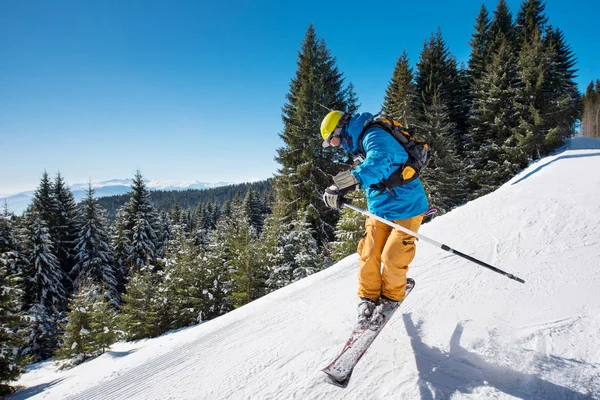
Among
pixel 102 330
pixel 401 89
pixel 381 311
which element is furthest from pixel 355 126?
pixel 401 89

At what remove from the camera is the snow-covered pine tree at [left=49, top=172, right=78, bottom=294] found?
96.2ft

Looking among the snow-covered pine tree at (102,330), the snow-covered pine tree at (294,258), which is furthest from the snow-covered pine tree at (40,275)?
the snow-covered pine tree at (294,258)

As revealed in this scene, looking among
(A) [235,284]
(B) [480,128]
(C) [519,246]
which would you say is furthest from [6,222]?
(B) [480,128]

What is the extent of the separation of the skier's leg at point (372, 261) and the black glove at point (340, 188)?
51 centimetres

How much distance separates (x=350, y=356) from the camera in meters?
2.58

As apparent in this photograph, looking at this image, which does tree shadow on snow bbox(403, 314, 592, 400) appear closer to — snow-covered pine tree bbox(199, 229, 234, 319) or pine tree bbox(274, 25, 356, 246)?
snow-covered pine tree bbox(199, 229, 234, 319)

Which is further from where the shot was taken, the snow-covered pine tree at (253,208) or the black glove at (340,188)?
the snow-covered pine tree at (253,208)

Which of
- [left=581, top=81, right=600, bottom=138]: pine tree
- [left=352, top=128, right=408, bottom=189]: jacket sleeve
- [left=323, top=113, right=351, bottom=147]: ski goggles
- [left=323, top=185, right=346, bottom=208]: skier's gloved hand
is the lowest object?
[left=323, top=185, right=346, bottom=208]: skier's gloved hand

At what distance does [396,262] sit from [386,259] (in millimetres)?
107

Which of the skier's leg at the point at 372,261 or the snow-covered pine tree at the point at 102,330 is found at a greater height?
the skier's leg at the point at 372,261

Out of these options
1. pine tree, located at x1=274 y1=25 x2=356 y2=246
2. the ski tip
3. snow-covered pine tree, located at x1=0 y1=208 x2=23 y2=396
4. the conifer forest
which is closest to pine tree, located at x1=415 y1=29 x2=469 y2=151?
the conifer forest

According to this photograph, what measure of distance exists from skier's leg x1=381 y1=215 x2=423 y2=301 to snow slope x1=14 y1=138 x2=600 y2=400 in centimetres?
53

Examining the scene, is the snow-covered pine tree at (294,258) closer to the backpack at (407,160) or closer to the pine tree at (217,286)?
the pine tree at (217,286)

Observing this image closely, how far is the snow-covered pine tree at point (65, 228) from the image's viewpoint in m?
29.3
